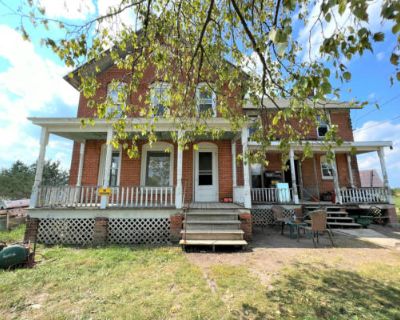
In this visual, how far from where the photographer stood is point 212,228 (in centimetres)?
702

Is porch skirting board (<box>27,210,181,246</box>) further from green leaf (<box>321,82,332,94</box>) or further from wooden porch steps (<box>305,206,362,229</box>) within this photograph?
wooden porch steps (<box>305,206,362,229</box>)

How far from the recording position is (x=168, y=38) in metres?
4.47

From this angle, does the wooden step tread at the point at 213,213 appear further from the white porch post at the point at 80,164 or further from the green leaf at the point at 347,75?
the green leaf at the point at 347,75

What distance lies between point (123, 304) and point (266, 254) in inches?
162

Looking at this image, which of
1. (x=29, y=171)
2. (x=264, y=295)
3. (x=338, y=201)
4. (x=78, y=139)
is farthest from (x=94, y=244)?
(x=29, y=171)

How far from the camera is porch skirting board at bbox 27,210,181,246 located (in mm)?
7398

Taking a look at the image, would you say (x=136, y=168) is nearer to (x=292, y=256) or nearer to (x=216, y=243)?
(x=216, y=243)

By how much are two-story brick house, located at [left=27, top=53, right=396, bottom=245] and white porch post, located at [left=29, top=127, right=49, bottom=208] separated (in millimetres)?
31

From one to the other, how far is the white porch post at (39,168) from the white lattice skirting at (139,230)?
2.76 m

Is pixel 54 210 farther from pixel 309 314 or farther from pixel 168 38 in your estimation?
pixel 309 314

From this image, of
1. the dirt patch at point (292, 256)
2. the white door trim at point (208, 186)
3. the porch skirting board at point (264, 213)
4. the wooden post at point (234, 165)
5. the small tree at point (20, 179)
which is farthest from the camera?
the small tree at point (20, 179)

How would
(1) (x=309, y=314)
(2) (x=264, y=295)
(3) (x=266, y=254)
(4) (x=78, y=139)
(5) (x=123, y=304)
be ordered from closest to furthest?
(1) (x=309, y=314) < (5) (x=123, y=304) < (2) (x=264, y=295) < (3) (x=266, y=254) < (4) (x=78, y=139)

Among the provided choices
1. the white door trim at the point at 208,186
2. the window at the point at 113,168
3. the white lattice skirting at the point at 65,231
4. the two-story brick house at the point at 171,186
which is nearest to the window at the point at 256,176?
the two-story brick house at the point at 171,186

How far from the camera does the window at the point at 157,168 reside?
10180 mm
